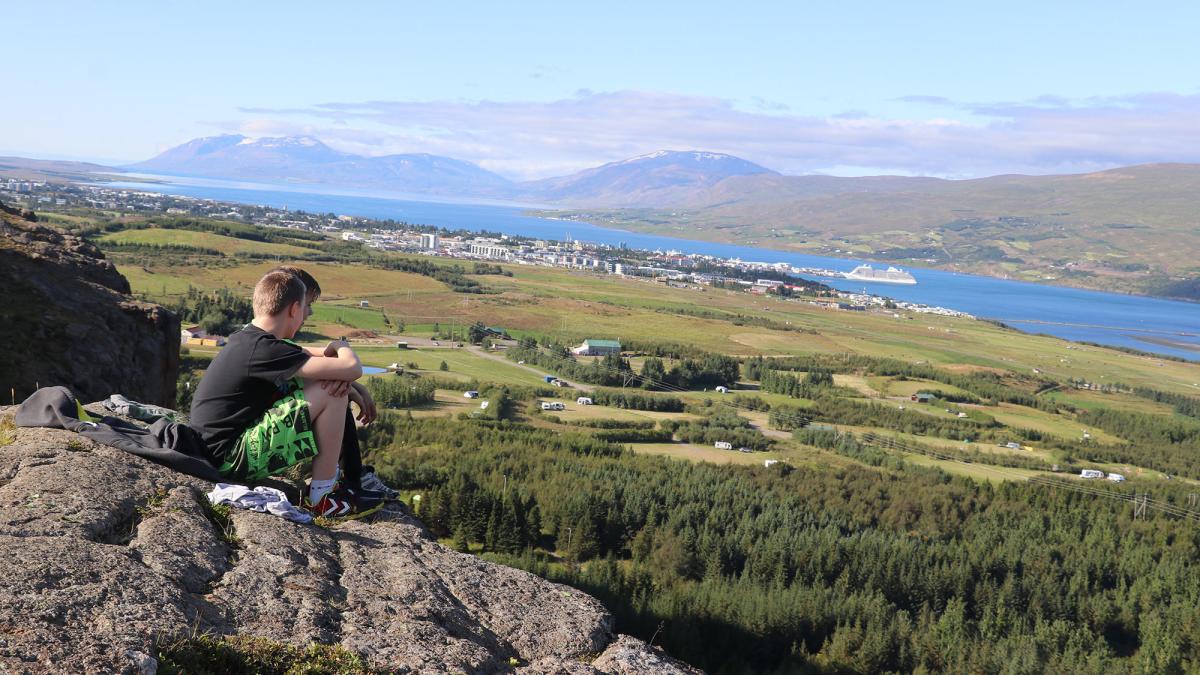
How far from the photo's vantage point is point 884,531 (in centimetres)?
3291

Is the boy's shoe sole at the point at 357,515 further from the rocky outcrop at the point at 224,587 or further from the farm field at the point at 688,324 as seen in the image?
the farm field at the point at 688,324

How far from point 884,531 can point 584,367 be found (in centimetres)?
3300

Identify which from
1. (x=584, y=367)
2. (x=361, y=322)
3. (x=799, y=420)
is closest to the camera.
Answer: (x=799, y=420)

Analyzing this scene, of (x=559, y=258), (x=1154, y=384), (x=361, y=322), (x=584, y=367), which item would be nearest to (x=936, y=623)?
(x=584, y=367)

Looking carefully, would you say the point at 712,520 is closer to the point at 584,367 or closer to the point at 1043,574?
the point at 1043,574

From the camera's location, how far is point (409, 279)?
96625 mm

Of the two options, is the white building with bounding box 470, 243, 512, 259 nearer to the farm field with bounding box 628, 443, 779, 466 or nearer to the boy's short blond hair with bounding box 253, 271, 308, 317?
the farm field with bounding box 628, 443, 779, 466

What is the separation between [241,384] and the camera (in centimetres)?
602

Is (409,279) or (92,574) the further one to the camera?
(409,279)

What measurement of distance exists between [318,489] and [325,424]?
47 centimetres

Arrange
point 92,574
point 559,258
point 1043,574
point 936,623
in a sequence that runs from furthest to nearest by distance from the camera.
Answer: point 559,258 → point 1043,574 → point 936,623 → point 92,574

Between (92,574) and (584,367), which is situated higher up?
(92,574)

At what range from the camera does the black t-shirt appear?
19.2 feet

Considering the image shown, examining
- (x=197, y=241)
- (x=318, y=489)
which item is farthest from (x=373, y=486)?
(x=197, y=241)
